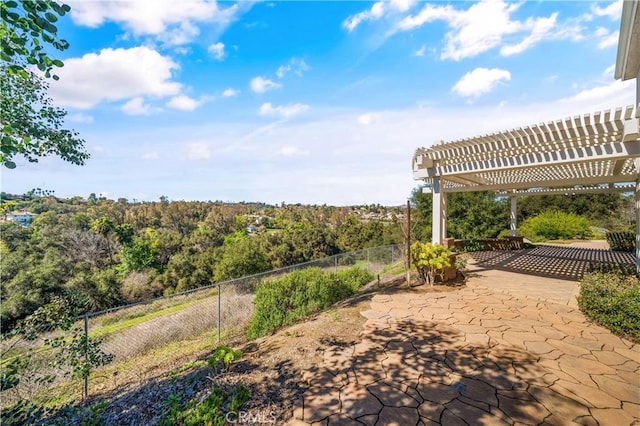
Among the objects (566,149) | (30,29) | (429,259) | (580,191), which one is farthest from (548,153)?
(580,191)

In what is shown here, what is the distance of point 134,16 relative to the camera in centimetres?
372

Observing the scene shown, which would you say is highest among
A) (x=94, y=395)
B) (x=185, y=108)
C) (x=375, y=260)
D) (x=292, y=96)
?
(x=292, y=96)

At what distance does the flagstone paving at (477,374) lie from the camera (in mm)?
2158

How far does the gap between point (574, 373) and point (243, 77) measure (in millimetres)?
8105

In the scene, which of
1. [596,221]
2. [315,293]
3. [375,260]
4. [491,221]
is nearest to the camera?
[315,293]

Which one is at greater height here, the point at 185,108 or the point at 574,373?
the point at 185,108

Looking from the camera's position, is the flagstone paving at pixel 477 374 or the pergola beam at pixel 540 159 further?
the pergola beam at pixel 540 159

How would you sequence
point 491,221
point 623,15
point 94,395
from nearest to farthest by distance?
point 94,395 < point 623,15 < point 491,221

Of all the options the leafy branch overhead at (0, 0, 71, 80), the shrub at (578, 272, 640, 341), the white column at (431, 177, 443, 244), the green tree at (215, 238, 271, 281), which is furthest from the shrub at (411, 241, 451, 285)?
the green tree at (215, 238, 271, 281)

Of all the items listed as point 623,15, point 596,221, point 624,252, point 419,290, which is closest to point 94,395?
point 419,290

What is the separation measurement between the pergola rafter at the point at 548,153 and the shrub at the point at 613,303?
6.93 ft

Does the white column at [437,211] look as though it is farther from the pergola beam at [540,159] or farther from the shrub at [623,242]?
the shrub at [623,242]

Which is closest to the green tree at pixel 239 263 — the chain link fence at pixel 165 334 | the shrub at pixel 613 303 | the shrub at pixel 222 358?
the chain link fence at pixel 165 334

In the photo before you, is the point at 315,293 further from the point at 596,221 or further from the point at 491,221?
the point at 596,221
